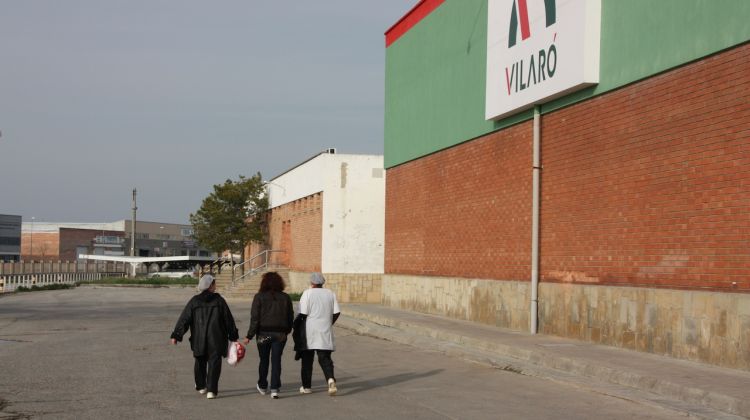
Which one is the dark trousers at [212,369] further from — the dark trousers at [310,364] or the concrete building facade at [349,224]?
the concrete building facade at [349,224]

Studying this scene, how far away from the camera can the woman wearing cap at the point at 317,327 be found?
11.4 meters

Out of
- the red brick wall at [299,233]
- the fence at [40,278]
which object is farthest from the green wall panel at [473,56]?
the fence at [40,278]

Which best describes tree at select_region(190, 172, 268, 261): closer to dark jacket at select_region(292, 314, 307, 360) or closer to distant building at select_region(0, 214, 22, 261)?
dark jacket at select_region(292, 314, 307, 360)

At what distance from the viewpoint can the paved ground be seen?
10.0 metres

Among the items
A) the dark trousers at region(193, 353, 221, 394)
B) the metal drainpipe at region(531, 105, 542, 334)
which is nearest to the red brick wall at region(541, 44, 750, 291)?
the metal drainpipe at region(531, 105, 542, 334)

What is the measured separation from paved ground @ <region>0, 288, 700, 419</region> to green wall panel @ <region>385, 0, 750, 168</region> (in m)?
5.92

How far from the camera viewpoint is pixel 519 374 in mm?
14031

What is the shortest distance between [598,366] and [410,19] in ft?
64.1

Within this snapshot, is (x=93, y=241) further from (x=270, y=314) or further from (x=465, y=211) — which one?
(x=270, y=314)

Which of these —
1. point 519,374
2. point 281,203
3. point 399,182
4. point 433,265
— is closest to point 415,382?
point 519,374

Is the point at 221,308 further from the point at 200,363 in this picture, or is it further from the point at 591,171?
the point at 591,171

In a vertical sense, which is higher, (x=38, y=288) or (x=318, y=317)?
(x=318, y=317)

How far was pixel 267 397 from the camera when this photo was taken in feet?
36.7

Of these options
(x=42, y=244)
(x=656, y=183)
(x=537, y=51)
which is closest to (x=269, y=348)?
(x=656, y=183)
